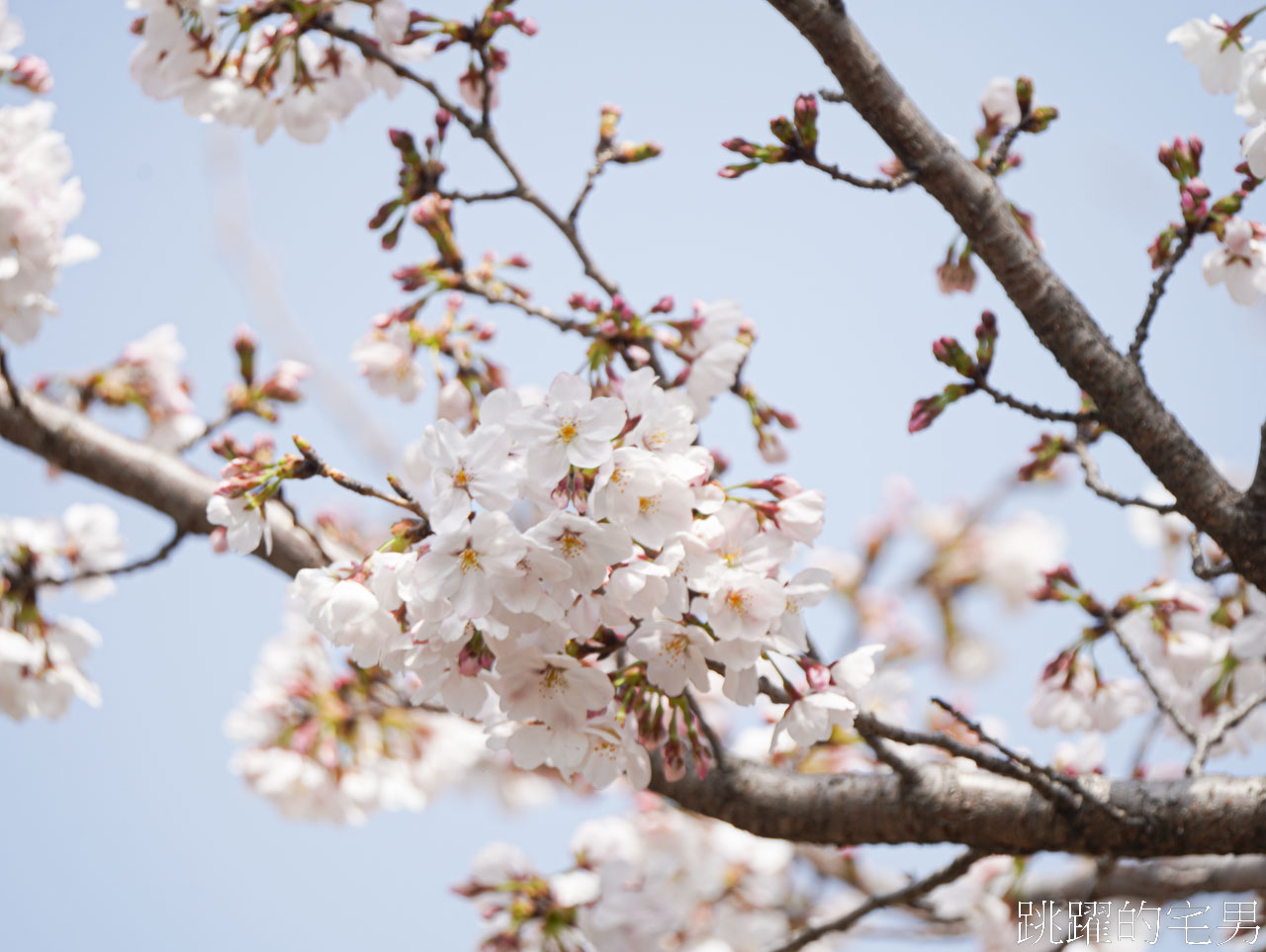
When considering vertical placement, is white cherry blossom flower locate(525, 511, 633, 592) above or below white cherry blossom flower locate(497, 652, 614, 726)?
above

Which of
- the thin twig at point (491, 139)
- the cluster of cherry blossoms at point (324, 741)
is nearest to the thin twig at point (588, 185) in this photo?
the thin twig at point (491, 139)

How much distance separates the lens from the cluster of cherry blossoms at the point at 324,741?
286cm

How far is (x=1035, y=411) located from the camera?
5.16 ft

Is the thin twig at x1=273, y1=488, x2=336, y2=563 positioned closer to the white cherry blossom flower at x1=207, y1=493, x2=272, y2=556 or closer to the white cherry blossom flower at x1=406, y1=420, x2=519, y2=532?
the white cherry blossom flower at x1=207, y1=493, x2=272, y2=556

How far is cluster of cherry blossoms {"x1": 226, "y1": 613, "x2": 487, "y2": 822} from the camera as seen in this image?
9.37ft

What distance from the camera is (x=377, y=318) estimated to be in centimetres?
209

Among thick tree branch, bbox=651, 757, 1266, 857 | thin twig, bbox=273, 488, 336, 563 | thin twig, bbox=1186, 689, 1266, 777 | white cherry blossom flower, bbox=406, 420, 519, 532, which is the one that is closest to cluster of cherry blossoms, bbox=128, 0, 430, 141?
thin twig, bbox=273, 488, 336, 563

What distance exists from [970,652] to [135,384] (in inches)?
151

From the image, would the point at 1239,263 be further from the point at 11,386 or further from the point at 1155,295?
the point at 11,386

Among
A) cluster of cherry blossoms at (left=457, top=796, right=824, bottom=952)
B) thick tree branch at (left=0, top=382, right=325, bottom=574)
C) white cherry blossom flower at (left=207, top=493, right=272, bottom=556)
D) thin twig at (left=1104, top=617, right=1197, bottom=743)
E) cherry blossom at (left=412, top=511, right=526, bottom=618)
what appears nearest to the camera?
cherry blossom at (left=412, top=511, right=526, bottom=618)

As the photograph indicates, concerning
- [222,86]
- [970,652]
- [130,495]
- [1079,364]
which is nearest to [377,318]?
[222,86]

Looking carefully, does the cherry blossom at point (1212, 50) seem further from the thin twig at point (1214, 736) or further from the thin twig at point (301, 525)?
the thin twig at point (301, 525)

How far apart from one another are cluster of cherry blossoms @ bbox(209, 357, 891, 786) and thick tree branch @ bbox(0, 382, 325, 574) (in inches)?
36.8

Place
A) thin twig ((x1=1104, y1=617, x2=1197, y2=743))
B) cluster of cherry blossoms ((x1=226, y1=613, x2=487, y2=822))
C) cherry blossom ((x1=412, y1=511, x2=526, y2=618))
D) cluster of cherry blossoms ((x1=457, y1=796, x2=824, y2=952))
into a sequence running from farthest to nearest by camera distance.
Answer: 1. cluster of cherry blossoms ((x1=226, y1=613, x2=487, y2=822))
2. cluster of cherry blossoms ((x1=457, y1=796, x2=824, y2=952))
3. thin twig ((x1=1104, y1=617, x2=1197, y2=743))
4. cherry blossom ((x1=412, y1=511, x2=526, y2=618))
